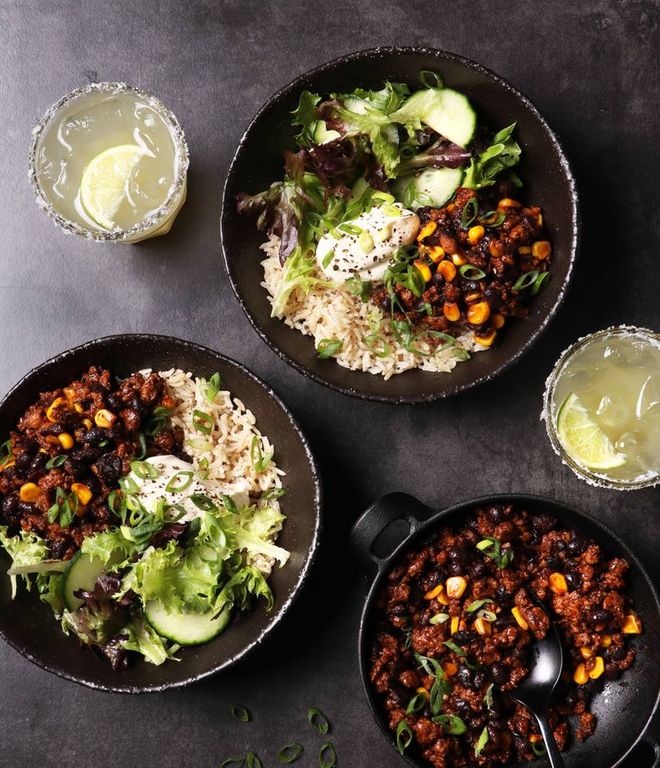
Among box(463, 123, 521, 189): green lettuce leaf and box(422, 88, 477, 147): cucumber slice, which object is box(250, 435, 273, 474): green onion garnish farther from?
box(422, 88, 477, 147): cucumber slice

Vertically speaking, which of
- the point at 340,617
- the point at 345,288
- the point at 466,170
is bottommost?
the point at 340,617

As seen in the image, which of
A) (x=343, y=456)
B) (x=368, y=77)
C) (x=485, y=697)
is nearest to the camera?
(x=485, y=697)

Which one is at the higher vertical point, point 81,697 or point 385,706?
point 385,706

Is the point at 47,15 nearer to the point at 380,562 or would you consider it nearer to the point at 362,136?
the point at 362,136

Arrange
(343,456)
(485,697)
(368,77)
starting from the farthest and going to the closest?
(343,456), (368,77), (485,697)

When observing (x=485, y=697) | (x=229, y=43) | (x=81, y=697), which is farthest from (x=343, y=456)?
(x=229, y=43)

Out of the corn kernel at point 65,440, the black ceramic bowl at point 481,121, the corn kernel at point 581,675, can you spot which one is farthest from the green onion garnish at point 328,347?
the corn kernel at point 581,675

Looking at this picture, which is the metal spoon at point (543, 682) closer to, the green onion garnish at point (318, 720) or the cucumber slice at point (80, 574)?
the green onion garnish at point (318, 720)
